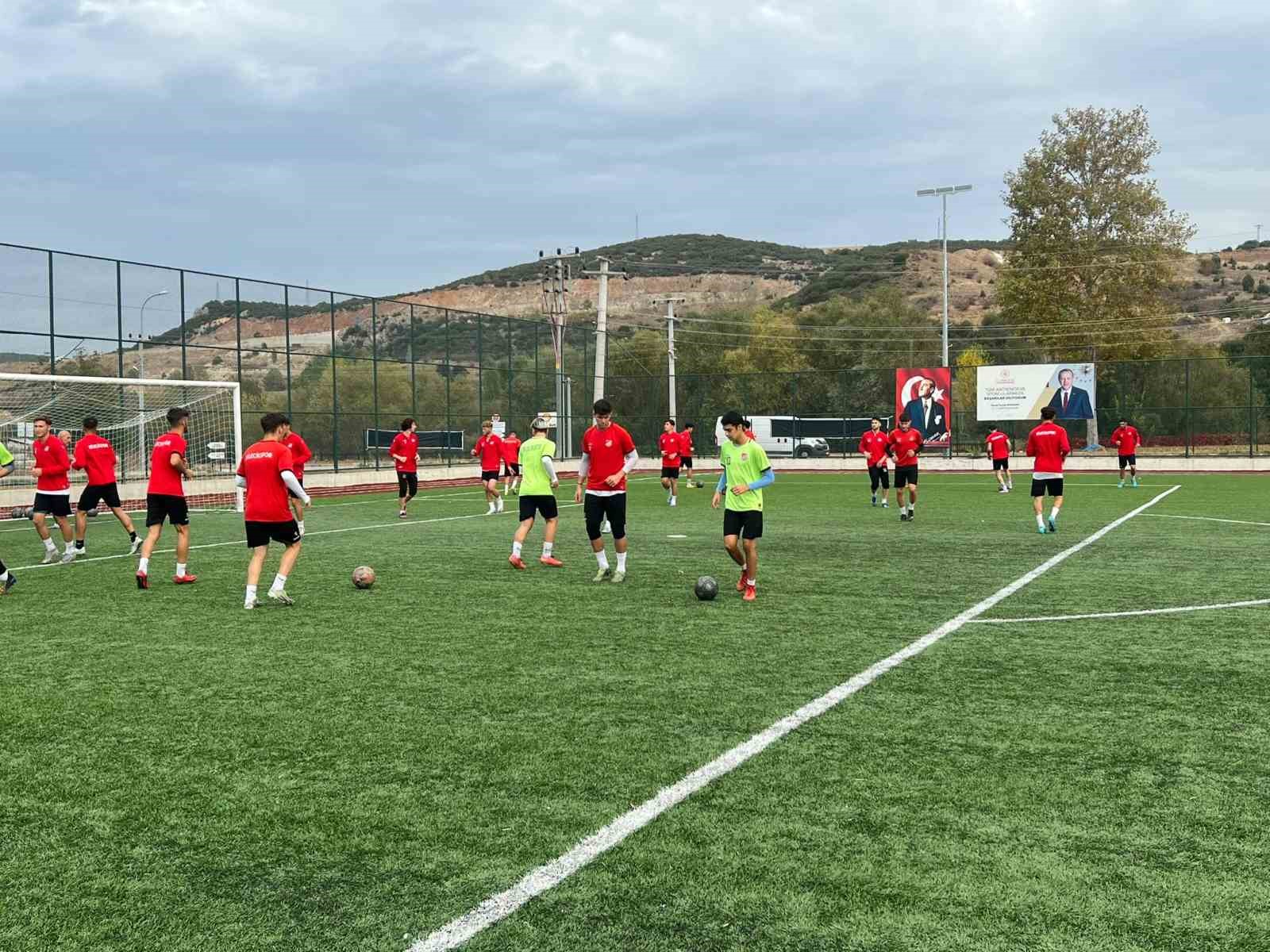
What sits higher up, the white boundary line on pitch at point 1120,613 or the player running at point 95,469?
the player running at point 95,469

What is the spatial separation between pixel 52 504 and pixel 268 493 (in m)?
6.71

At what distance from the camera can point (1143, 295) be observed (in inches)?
2346

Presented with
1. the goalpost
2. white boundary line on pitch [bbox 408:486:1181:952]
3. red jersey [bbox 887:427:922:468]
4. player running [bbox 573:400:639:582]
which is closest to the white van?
the goalpost

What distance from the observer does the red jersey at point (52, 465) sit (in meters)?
15.3

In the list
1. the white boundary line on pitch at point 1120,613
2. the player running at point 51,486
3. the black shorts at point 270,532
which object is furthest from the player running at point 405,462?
the white boundary line on pitch at point 1120,613

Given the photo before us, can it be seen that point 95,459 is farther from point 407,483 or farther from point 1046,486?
point 1046,486

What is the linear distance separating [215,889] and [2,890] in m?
0.78

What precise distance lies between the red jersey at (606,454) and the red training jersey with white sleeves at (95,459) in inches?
296

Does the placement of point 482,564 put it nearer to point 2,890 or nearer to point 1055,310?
point 2,890

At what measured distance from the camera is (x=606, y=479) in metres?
13.0

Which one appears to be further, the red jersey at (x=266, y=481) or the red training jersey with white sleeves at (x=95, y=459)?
the red training jersey with white sleeves at (x=95, y=459)

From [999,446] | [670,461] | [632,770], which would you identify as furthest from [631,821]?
[999,446]

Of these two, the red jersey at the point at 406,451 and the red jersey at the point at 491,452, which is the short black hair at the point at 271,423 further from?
the red jersey at the point at 491,452

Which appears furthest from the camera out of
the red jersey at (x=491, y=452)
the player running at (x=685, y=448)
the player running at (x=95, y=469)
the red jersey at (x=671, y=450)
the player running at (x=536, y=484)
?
the player running at (x=685, y=448)
